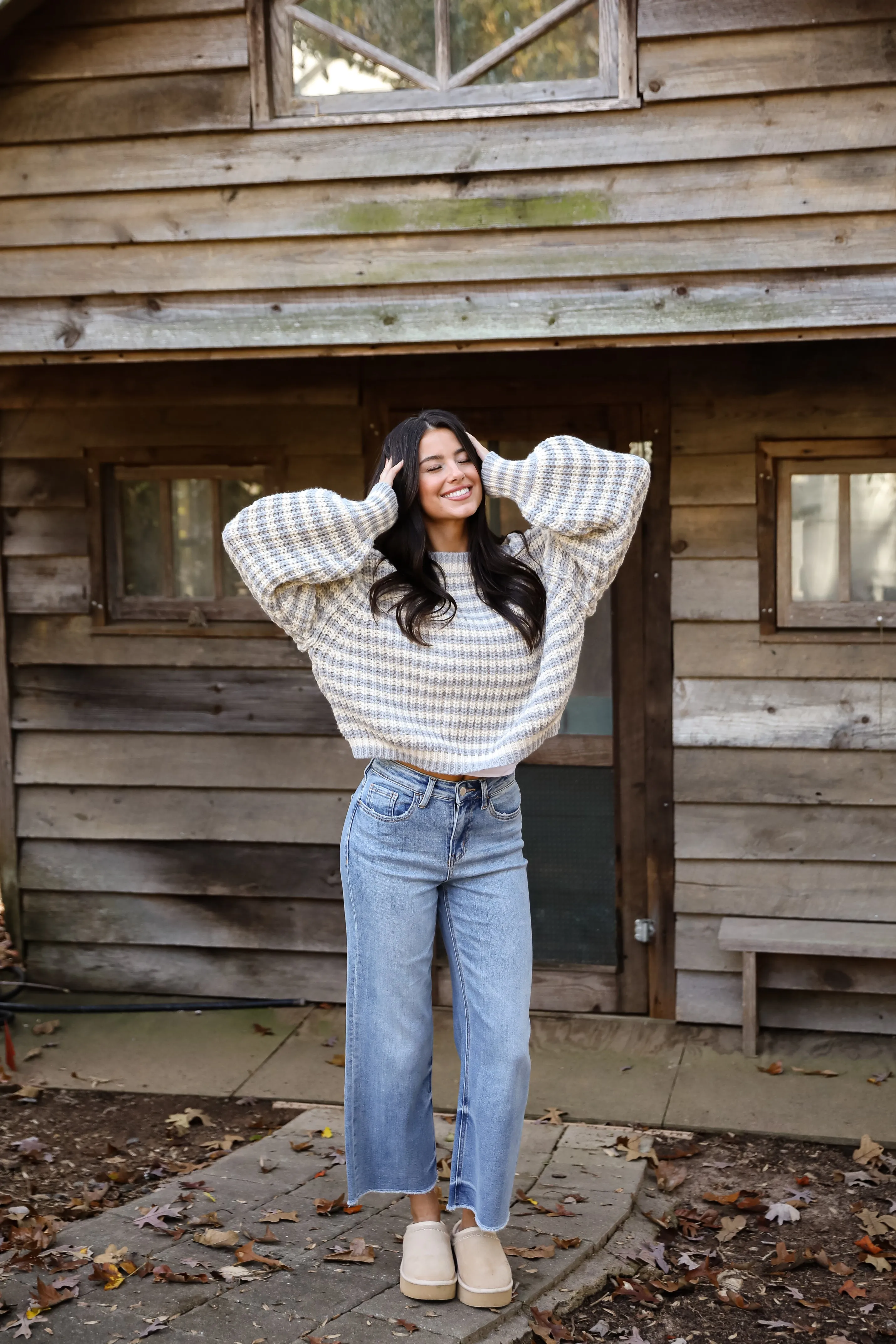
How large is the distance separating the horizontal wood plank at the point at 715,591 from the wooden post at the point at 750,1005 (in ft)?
4.18

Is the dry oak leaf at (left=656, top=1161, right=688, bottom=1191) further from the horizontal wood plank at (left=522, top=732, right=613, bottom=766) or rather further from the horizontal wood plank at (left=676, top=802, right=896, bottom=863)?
the horizontal wood plank at (left=522, top=732, right=613, bottom=766)

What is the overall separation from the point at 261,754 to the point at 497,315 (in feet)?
7.19

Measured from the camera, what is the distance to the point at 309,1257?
11.2 ft

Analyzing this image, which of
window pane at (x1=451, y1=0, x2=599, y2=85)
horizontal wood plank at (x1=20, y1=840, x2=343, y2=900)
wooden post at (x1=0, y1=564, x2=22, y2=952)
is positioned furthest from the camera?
wooden post at (x1=0, y1=564, x2=22, y2=952)

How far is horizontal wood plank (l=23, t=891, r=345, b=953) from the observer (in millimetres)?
5641

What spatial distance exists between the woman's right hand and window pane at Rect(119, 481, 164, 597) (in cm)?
261

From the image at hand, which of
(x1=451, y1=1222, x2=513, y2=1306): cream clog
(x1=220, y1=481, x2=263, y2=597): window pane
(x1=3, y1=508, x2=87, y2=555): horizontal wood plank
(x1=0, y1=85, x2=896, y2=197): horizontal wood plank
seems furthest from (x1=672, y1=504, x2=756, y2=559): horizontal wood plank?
(x1=451, y1=1222, x2=513, y2=1306): cream clog

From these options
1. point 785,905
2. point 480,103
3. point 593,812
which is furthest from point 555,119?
point 785,905

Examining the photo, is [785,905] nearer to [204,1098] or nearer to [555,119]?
[204,1098]

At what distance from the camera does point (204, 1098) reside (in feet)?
16.3

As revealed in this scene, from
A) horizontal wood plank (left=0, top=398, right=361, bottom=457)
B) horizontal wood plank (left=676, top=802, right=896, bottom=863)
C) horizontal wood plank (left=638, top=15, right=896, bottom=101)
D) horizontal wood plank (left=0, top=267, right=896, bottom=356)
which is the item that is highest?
horizontal wood plank (left=638, top=15, right=896, bottom=101)

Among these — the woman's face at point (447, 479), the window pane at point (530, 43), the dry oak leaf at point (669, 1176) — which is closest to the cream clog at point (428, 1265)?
the dry oak leaf at point (669, 1176)

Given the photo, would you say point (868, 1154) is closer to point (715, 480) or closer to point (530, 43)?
point (715, 480)

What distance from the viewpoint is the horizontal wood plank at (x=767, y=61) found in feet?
13.3
